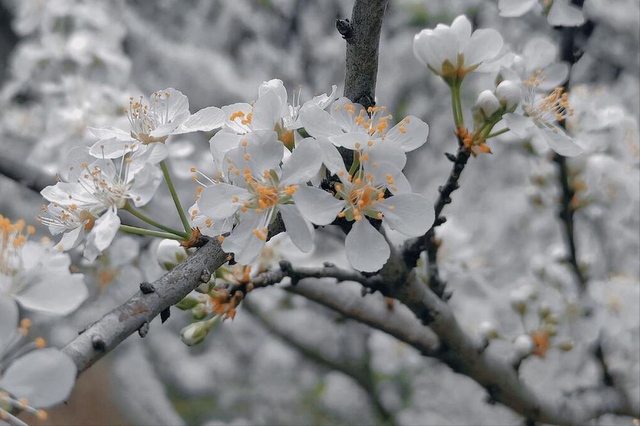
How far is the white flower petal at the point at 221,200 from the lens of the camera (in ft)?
2.34

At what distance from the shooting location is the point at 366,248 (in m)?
0.78

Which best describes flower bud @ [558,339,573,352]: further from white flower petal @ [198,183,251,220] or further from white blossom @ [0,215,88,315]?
white blossom @ [0,215,88,315]

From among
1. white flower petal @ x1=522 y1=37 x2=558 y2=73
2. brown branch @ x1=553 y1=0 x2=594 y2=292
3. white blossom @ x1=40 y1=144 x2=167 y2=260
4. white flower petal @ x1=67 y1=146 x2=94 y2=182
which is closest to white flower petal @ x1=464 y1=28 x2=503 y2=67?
white flower petal @ x1=522 y1=37 x2=558 y2=73

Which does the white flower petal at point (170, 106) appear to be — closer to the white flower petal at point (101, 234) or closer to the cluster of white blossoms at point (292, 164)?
the cluster of white blossoms at point (292, 164)

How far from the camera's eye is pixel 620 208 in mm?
1590

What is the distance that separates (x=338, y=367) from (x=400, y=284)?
1628 mm

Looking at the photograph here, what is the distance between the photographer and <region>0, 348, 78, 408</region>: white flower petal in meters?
0.54

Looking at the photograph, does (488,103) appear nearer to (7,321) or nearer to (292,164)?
(292,164)

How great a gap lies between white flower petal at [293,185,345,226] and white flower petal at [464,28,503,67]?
A: 0.34 metres

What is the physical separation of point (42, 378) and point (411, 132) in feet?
1.67

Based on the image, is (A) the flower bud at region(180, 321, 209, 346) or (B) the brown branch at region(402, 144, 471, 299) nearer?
(B) the brown branch at region(402, 144, 471, 299)

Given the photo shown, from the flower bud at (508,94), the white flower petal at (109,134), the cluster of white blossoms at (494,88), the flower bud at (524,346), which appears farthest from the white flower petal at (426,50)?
the flower bud at (524,346)

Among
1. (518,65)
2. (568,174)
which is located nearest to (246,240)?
(518,65)

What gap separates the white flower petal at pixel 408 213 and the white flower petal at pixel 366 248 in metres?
0.03
